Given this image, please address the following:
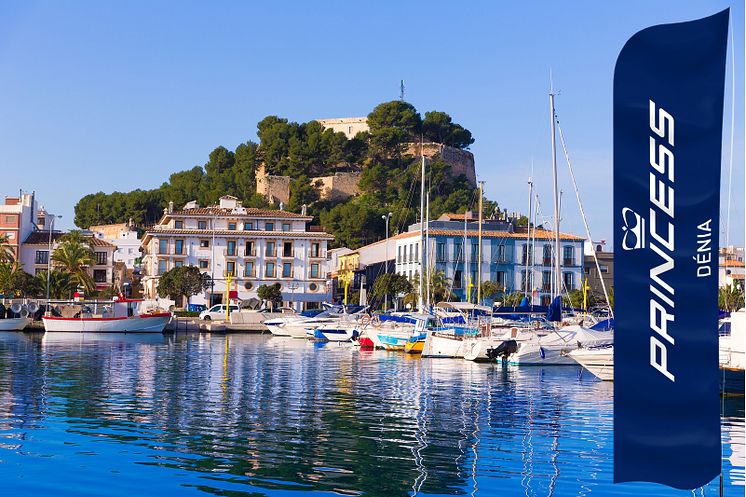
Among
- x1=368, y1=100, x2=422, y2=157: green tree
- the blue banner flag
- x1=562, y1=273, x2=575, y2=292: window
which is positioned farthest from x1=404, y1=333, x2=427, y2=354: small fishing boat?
x1=368, y1=100, x2=422, y2=157: green tree

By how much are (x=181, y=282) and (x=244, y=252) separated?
907 centimetres

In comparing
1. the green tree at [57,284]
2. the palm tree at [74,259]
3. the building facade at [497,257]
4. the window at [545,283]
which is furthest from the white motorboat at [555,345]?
the palm tree at [74,259]

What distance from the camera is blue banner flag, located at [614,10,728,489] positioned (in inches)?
243

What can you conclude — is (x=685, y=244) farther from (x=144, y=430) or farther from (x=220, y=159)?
(x=220, y=159)

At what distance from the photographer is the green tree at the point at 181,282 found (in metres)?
76.2

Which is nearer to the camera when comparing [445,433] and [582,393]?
[445,433]

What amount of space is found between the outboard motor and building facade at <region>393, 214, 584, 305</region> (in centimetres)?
3980

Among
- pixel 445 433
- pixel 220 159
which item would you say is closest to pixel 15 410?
pixel 445 433

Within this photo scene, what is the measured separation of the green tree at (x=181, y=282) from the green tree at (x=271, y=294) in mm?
5275

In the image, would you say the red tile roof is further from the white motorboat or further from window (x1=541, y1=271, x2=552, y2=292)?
the white motorboat

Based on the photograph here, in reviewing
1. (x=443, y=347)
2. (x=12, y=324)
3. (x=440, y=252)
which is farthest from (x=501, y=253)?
(x=443, y=347)

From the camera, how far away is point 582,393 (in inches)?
1057

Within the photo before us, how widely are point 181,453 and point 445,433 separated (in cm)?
535

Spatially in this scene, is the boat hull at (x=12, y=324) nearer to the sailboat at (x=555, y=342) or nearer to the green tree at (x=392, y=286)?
the green tree at (x=392, y=286)
